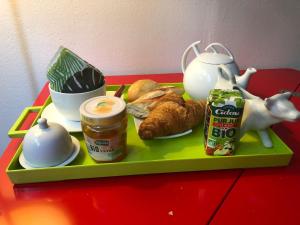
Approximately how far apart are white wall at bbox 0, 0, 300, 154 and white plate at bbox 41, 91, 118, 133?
36 cm

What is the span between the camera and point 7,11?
935 mm

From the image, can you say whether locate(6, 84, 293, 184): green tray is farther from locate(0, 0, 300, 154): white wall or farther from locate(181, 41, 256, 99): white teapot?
locate(0, 0, 300, 154): white wall

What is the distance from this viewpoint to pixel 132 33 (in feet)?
3.29

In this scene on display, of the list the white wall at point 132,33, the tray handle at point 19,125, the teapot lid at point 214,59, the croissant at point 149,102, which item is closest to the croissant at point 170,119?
the croissant at point 149,102

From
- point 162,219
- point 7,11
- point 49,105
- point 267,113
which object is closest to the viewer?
point 162,219

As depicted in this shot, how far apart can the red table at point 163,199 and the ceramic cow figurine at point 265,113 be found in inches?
3.6

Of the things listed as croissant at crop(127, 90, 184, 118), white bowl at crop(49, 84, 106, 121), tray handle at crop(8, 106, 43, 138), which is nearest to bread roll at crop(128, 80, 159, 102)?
croissant at crop(127, 90, 184, 118)

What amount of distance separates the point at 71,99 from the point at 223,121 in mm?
343

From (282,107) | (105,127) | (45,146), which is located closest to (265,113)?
(282,107)

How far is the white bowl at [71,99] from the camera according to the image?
2.02ft

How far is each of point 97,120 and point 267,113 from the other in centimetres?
36

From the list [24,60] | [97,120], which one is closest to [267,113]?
[97,120]

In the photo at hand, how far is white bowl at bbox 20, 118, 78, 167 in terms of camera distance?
515 millimetres

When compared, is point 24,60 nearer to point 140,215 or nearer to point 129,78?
point 129,78
